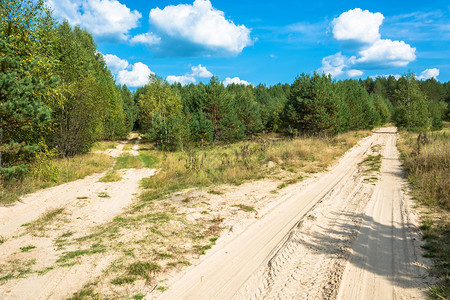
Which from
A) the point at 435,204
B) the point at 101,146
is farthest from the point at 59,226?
the point at 101,146

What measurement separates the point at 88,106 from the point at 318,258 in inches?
746

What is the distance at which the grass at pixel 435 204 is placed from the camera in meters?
3.89

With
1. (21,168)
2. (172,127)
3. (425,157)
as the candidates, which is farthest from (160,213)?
(172,127)

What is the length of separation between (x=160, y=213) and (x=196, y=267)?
2.91m

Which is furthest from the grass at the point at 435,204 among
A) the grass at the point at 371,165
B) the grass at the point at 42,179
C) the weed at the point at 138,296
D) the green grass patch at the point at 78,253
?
the grass at the point at 42,179

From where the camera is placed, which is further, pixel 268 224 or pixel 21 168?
pixel 21 168

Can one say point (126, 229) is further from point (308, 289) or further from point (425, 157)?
point (425, 157)

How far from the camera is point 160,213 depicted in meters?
6.91

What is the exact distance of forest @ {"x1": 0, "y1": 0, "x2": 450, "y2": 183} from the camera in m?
9.32

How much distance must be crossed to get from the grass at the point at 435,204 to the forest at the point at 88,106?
1222 centimetres

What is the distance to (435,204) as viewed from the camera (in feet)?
23.2

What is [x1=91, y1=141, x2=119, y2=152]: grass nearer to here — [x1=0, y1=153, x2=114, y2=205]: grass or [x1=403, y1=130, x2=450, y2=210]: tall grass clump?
[x1=0, y1=153, x2=114, y2=205]: grass

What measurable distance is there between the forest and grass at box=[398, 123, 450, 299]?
12.2 meters

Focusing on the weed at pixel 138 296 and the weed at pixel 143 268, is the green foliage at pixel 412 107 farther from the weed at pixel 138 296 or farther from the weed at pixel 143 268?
the weed at pixel 138 296
